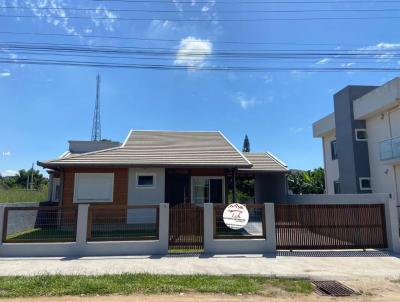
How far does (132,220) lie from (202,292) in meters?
5.37

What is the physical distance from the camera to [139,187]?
16.8m

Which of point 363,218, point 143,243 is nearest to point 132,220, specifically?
point 143,243

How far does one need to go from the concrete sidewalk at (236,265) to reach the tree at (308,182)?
25.0 meters

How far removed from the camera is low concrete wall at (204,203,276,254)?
34.9 feet

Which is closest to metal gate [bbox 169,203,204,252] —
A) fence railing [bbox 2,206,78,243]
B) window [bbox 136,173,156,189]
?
fence railing [bbox 2,206,78,243]

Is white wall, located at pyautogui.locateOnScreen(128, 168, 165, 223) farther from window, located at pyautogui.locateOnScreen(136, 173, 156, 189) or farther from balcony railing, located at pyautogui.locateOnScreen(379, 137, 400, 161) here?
balcony railing, located at pyautogui.locateOnScreen(379, 137, 400, 161)

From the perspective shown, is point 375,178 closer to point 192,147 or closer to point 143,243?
point 192,147

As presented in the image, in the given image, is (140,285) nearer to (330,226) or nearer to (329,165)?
(330,226)

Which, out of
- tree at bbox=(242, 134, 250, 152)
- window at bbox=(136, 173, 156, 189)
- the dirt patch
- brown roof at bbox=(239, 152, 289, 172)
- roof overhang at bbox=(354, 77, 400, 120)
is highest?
tree at bbox=(242, 134, 250, 152)

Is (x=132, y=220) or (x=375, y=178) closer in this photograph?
(x=132, y=220)

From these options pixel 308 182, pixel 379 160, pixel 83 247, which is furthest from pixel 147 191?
pixel 308 182

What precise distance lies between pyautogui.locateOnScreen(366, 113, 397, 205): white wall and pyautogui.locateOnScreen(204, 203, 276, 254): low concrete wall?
1258cm

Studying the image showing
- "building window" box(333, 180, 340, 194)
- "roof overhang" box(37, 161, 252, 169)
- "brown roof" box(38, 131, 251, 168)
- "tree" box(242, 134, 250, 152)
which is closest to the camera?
"roof overhang" box(37, 161, 252, 169)

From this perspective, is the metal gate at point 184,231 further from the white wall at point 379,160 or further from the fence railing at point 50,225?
the white wall at point 379,160
